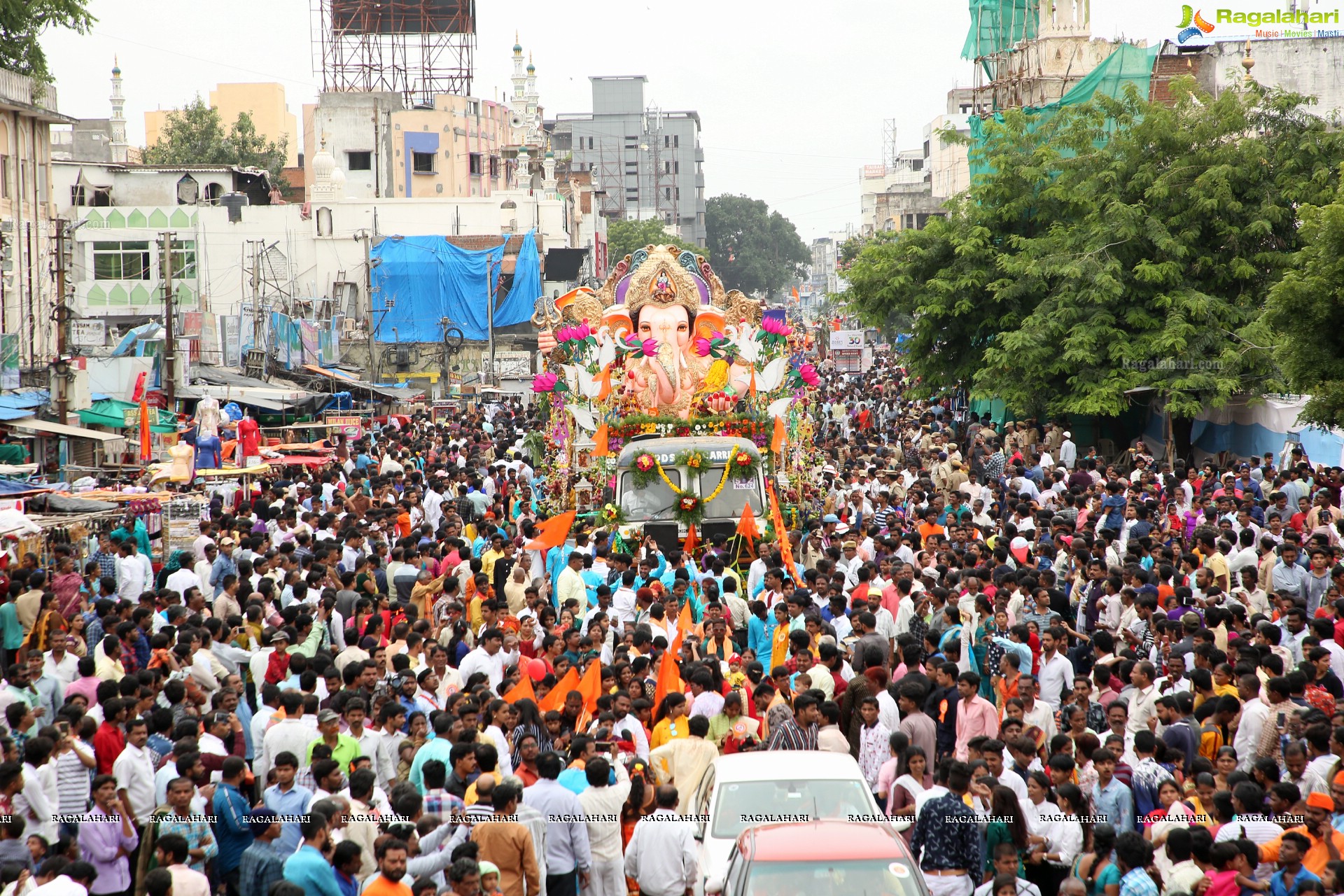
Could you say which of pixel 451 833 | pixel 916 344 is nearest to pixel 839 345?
pixel 916 344

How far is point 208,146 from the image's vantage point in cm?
6178

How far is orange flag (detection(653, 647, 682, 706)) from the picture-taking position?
9836mm

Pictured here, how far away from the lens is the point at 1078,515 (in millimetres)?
16234

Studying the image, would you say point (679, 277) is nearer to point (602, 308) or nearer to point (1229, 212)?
point (602, 308)

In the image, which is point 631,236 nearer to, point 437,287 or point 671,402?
point 437,287

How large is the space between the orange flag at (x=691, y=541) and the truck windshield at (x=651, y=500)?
0.27 meters

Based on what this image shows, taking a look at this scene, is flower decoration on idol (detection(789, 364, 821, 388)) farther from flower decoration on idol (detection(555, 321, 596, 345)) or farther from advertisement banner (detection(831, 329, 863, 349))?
advertisement banner (detection(831, 329, 863, 349))

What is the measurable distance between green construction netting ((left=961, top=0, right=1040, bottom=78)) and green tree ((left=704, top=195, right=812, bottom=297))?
79135 mm

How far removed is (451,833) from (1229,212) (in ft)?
67.7

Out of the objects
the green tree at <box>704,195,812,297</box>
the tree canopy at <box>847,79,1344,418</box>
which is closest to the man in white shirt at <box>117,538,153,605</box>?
the tree canopy at <box>847,79,1344,418</box>

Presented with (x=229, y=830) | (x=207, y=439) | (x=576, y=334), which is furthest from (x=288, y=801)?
(x=207, y=439)

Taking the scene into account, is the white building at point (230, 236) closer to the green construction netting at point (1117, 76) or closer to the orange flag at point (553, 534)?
the green construction netting at point (1117, 76)

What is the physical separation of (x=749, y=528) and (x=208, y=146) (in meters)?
53.4

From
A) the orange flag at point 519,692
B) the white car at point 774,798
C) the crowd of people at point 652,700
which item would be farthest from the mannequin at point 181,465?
the white car at point 774,798
